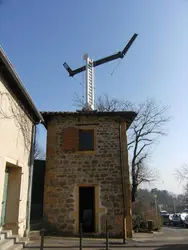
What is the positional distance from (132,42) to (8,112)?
13514 mm

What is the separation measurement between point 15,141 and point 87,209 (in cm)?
563

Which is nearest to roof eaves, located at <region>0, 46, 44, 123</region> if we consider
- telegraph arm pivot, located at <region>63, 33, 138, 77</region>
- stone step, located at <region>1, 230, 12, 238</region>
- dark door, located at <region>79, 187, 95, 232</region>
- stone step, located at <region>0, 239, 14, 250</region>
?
Answer: stone step, located at <region>1, 230, 12, 238</region>

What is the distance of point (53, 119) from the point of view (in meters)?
11.8

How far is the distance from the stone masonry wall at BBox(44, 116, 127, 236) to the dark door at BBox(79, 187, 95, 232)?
29.2 inches

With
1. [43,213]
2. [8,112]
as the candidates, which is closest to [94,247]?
[43,213]

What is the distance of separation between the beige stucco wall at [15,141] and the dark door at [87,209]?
11.2 ft

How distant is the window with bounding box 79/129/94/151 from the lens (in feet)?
37.2

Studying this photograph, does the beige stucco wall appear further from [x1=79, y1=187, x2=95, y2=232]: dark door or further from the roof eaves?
[x1=79, y1=187, x2=95, y2=232]: dark door

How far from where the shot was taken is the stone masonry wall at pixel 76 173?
10.4m

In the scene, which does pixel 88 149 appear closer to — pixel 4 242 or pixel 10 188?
pixel 10 188

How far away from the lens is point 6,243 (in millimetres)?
6383

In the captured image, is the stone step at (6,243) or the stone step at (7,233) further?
the stone step at (7,233)

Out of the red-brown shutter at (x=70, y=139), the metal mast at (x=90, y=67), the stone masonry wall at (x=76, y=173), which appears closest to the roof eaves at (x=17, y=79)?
the red-brown shutter at (x=70, y=139)

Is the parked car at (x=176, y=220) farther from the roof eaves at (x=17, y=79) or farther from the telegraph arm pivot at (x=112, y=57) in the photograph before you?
the roof eaves at (x=17, y=79)
